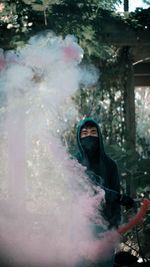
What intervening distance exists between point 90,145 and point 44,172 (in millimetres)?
991

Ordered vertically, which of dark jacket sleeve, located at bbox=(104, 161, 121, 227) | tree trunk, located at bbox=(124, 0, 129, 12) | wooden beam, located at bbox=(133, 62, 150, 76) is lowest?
dark jacket sleeve, located at bbox=(104, 161, 121, 227)

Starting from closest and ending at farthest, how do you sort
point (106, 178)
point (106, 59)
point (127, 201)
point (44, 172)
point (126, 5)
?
point (127, 201) < point (106, 178) < point (44, 172) < point (126, 5) < point (106, 59)

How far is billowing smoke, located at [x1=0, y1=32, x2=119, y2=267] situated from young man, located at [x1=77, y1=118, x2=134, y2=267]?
2.6 inches

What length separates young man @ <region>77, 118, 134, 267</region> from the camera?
3979 millimetres

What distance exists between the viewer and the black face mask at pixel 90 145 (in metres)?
4.04

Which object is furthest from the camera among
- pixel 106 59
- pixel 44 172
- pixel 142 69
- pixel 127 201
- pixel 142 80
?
pixel 142 80

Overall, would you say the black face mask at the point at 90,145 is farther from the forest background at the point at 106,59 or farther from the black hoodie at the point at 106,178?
the forest background at the point at 106,59

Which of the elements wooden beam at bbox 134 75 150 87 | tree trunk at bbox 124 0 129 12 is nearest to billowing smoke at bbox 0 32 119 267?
tree trunk at bbox 124 0 129 12

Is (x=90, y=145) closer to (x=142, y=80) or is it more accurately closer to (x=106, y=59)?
(x=106, y=59)

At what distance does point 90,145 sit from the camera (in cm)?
404

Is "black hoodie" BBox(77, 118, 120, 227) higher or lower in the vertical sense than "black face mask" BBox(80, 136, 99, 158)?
lower

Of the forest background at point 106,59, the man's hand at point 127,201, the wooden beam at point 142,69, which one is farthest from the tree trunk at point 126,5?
the man's hand at point 127,201

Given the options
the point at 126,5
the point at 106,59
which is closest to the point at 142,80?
the point at 106,59

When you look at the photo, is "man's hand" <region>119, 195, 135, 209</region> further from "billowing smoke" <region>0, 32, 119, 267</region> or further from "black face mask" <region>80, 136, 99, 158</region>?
"black face mask" <region>80, 136, 99, 158</region>
